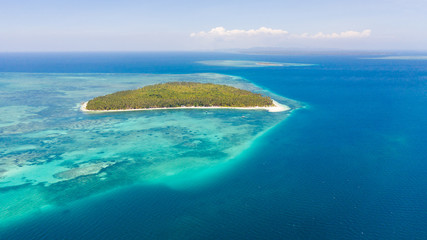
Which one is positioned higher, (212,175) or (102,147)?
(102,147)

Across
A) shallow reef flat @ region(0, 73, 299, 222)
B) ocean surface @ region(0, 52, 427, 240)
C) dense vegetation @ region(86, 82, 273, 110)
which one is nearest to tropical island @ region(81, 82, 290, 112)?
dense vegetation @ region(86, 82, 273, 110)

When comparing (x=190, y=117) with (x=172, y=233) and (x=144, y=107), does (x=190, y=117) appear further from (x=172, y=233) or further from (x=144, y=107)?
(x=172, y=233)

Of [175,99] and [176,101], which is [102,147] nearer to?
[176,101]

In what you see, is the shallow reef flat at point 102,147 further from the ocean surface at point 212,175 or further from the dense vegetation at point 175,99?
the dense vegetation at point 175,99

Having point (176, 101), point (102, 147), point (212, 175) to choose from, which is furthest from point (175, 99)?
point (212, 175)

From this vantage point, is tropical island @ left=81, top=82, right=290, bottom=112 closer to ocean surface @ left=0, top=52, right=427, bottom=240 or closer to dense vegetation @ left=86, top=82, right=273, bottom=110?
dense vegetation @ left=86, top=82, right=273, bottom=110
